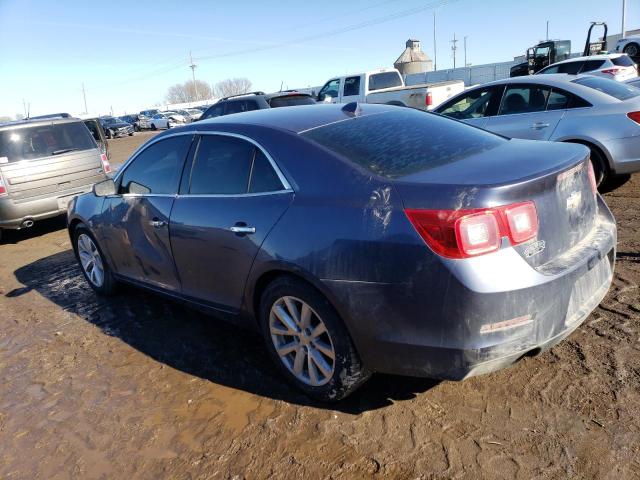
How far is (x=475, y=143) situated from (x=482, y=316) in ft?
4.32

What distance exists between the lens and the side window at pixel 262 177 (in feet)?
10.1

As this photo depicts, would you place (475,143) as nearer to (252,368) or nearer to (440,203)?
(440,203)

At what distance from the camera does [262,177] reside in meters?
3.19

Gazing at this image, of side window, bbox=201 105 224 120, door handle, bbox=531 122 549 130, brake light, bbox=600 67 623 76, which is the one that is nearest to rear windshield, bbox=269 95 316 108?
side window, bbox=201 105 224 120

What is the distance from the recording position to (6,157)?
756cm

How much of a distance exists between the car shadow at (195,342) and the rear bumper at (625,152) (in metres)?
4.37

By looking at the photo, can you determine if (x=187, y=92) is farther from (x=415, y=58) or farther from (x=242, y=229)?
(x=242, y=229)

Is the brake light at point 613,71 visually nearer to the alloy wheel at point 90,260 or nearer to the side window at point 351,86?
the side window at point 351,86

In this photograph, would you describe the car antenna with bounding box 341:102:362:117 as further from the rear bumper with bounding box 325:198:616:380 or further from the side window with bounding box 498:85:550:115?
the side window with bounding box 498:85:550:115

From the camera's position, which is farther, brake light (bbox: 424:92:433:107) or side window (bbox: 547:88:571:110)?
brake light (bbox: 424:92:433:107)

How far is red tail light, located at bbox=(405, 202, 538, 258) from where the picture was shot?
7.70 feet

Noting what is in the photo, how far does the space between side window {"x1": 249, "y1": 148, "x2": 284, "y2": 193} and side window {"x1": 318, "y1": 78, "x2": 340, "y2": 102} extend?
1362 centimetres

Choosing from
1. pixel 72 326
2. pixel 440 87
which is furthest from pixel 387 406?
pixel 440 87

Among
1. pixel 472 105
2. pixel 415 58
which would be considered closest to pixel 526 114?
pixel 472 105
